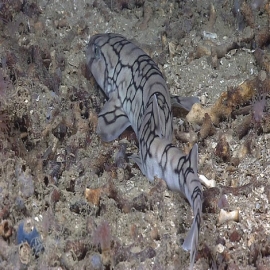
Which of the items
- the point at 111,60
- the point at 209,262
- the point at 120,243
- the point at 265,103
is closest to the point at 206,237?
the point at 209,262

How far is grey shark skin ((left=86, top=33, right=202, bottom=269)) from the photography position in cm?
387

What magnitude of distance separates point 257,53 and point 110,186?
3.26m

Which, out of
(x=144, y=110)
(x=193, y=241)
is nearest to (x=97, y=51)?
(x=144, y=110)

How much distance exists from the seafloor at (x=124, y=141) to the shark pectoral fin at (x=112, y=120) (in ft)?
0.37

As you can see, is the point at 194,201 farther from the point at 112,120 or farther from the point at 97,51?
the point at 97,51

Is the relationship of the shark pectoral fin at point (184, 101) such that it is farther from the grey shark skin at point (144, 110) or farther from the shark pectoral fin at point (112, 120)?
the shark pectoral fin at point (112, 120)

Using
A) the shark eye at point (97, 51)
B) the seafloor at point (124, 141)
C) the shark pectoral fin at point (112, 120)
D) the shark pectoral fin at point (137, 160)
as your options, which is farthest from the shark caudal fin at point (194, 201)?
the shark eye at point (97, 51)

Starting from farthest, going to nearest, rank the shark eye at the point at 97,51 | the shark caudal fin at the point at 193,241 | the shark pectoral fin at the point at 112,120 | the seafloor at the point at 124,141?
the shark eye at the point at 97,51
the shark pectoral fin at the point at 112,120
the seafloor at the point at 124,141
the shark caudal fin at the point at 193,241

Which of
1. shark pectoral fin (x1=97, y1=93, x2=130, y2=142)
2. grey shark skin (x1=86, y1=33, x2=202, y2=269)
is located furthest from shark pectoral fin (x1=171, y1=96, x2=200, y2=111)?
shark pectoral fin (x1=97, y1=93, x2=130, y2=142)

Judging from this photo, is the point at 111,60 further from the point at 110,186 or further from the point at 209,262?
the point at 209,262

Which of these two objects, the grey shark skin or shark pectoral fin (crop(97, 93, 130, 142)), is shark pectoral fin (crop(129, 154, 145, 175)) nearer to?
the grey shark skin

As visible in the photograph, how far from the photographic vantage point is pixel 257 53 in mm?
6227

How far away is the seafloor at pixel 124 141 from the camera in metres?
3.65

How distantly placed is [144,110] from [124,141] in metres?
0.59
